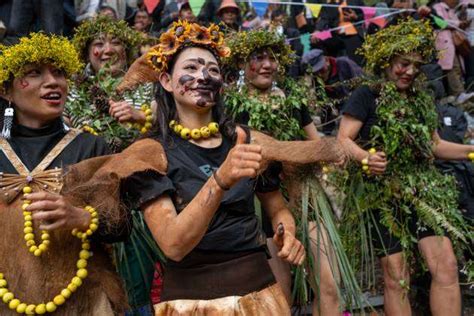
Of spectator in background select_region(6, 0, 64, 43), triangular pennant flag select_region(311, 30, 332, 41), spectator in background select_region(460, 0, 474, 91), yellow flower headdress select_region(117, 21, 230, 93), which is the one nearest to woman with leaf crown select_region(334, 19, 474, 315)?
yellow flower headdress select_region(117, 21, 230, 93)

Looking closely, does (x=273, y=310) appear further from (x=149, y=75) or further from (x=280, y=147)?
(x=149, y=75)

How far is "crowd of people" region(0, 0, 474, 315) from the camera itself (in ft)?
9.65

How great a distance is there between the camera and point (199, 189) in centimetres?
295

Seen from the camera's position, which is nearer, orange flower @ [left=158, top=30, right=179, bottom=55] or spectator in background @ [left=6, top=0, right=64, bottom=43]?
orange flower @ [left=158, top=30, right=179, bottom=55]

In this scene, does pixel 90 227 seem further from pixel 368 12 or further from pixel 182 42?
pixel 368 12

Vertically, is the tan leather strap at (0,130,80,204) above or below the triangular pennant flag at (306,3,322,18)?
below

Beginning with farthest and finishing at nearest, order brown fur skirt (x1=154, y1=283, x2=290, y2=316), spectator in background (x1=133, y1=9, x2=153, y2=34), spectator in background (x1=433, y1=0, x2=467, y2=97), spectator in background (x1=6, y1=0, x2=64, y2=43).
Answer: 1. spectator in background (x1=433, y1=0, x2=467, y2=97)
2. spectator in background (x1=133, y1=9, x2=153, y2=34)
3. spectator in background (x1=6, y1=0, x2=64, y2=43)
4. brown fur skirt (x1=154, y1=283, x2=290, y2=316)

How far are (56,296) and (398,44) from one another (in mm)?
3336

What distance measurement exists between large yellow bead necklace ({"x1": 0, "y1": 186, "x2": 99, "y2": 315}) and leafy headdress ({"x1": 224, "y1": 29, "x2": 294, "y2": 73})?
8.12ft

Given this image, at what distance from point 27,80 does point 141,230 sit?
44.2 inches

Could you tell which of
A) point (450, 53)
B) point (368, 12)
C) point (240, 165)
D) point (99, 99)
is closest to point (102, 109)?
point (99, 99)

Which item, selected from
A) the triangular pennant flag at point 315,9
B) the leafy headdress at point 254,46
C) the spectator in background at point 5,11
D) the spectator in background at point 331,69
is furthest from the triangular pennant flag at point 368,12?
the spectator in background at point 5,11

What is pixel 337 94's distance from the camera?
799cm

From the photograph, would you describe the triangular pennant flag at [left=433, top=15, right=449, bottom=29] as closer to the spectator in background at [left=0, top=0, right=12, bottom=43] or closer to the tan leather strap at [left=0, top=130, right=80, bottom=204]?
the spectator in background at [left=0, top=0, right=12, bottom=43]
